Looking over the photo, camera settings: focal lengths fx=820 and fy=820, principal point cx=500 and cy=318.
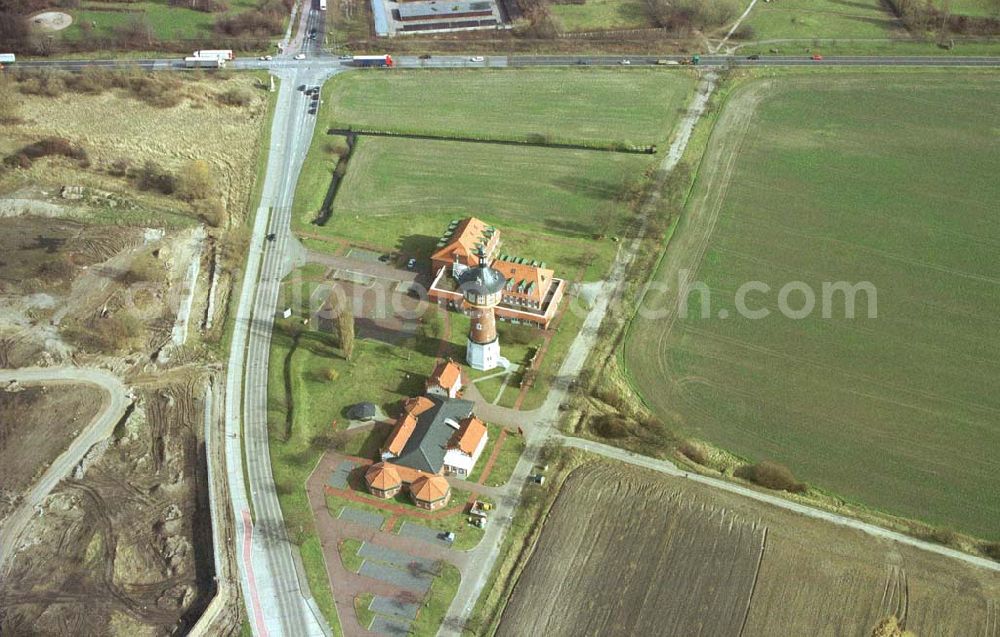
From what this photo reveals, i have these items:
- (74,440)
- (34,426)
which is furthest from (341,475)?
(34,426)

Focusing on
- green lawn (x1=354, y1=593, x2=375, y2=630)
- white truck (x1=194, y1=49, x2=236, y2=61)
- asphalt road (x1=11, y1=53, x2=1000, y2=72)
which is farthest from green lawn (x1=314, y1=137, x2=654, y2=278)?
green lawn (x1=354, y1=593, x2=375, y2=630)

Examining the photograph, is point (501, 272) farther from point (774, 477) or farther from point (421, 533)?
point (774, 477)

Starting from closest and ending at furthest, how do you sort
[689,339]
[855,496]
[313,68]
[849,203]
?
[855,496], [689,339], [849,203], [313,68]

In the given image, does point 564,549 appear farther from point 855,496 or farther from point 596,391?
point 855,496

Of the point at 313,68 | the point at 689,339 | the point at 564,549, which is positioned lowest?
the point at 564,549

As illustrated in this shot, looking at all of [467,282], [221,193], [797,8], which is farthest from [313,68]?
[797,8]

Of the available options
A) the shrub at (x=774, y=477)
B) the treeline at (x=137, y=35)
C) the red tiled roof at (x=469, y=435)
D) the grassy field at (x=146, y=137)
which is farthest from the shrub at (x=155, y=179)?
the shrub at (x=774, y=477)

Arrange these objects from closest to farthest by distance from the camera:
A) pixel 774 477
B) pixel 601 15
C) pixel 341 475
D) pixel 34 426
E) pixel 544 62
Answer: pixel 774 477, pixel 341 475, pixel 34 426, pixel 544 62, pixel 601 15
